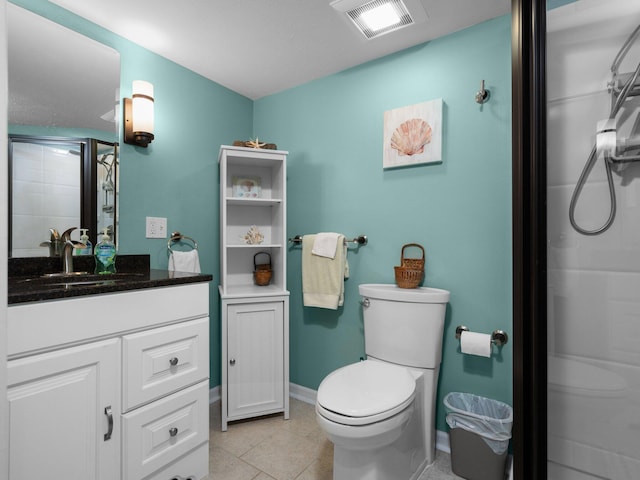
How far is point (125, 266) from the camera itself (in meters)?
1.75

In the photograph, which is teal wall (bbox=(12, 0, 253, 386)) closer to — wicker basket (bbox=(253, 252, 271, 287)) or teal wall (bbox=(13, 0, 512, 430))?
teal wall (bbox=(13, 0, 512, 430))

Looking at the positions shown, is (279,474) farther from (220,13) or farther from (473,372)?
(220,13)

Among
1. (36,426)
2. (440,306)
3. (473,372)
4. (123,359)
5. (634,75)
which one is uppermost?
(634,75)

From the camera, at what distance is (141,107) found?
5.64 ft

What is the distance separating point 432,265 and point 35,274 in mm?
1910

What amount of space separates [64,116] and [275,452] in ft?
6.37

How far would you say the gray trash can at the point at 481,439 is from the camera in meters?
1.40

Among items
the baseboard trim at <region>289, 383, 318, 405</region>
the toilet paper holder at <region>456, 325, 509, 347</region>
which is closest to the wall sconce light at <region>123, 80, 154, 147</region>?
the baseboard trim at <region>289, 383, 318, 405</region>

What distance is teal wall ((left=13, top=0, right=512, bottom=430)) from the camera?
63.0 inches

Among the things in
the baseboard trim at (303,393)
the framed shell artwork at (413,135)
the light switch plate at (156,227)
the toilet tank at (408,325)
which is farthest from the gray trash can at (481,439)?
the light switch plate at (156,227)

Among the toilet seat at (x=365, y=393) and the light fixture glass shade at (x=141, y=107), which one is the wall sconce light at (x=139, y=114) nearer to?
the light fixture glass shade at (x=141, y=107)

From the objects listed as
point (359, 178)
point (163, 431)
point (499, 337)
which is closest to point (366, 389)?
point (499, 337)

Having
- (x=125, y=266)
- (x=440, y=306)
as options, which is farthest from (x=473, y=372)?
(x=125, y=266)

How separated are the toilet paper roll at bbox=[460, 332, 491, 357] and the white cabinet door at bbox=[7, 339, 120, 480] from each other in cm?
146
